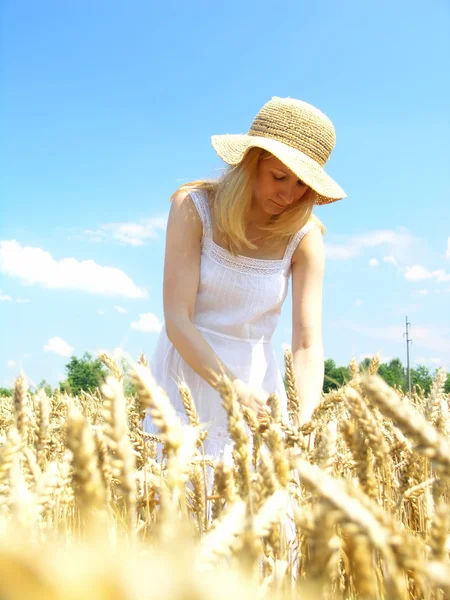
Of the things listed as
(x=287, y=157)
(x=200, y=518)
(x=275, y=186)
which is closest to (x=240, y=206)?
(x=275, y=186)

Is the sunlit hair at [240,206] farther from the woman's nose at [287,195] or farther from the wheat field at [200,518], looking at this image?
the wheat field at [200,518]

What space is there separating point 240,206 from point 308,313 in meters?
0.66

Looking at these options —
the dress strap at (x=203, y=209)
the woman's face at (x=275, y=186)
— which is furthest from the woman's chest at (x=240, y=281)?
the woman's face at (x=275, y=186)

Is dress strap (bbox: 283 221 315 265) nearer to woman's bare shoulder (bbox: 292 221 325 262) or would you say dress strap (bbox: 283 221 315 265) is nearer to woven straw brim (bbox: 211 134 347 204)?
woman's bare shoulder (bbox: 292 221 325 262)

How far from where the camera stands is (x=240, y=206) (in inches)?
111

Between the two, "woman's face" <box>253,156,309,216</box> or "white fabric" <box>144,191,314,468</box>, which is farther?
"white fabric" <box>144,191,314,468</box>

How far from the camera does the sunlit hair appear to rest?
2.83 meters

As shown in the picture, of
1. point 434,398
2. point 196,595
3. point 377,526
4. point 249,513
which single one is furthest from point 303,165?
point 196,595

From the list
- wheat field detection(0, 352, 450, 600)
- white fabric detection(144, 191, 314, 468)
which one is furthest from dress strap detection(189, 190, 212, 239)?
wheat field detection(0, 352, 450, 600)

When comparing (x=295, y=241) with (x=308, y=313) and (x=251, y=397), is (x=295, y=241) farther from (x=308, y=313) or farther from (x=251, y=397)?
(x=251, y=397)

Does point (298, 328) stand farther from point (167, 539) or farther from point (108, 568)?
point (108, 568)

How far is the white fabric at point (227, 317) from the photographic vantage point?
294 cm

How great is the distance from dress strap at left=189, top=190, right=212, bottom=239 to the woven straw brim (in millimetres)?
227

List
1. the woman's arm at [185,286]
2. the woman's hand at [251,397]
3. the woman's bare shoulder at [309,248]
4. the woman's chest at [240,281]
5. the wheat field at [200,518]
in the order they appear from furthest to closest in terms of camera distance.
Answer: the woman's bare shoulder at [309,248] < the woman's chest at [240,281] < the woman's arm at [185,286] < the woman's hand at [251,397] < the wheat field at [200,518]
